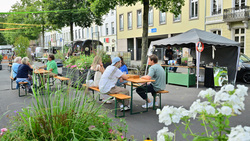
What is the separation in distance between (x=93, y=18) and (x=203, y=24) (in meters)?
11.6

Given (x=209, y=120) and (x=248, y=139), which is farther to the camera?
(x=209, y=120)

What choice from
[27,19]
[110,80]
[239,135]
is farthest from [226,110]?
[27,19]

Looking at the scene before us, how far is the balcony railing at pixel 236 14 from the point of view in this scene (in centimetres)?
1828

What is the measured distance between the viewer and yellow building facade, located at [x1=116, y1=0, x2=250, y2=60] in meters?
19.4

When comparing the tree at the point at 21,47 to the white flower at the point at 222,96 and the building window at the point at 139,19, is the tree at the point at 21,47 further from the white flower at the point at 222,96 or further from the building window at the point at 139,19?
the white flower at the point at 222,96

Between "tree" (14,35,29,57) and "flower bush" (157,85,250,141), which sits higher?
"tree" (14,35,29,57)

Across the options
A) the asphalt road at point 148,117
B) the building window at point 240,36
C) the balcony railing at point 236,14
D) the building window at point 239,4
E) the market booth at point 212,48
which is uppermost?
the building window at point 239,4

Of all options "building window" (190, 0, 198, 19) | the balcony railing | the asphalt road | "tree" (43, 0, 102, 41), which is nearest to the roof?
the asphalt road

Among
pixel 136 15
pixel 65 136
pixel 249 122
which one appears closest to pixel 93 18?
pixel 136 15

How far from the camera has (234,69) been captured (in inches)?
435

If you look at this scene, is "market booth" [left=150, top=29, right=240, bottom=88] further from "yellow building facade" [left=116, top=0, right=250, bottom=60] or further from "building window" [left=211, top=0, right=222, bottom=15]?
"building window" [left=211, top=0, right=222, bottom=15]

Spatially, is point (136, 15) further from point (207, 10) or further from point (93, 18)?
point (207, 10)

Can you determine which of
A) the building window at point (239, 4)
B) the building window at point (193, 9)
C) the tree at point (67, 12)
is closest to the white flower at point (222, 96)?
the building window at point (239, 4)

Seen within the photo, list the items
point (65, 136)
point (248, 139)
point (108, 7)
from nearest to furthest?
point (248, 139)
point (65, 136)
point (108, 7)
